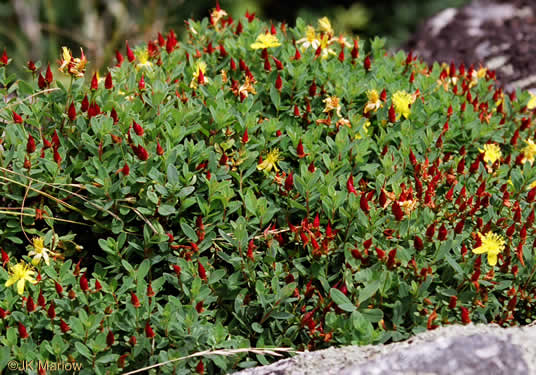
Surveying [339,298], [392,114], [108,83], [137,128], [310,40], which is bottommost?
[339,298]

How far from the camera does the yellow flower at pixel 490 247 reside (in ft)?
7.07

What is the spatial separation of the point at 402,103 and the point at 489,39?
2.27 meters

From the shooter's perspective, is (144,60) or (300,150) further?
(144,60)

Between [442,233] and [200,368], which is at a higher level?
[442,233]

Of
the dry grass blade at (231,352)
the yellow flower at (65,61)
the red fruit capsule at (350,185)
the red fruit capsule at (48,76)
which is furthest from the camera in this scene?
the red fruit capsule at (48,76)

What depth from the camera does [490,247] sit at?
2172 mm

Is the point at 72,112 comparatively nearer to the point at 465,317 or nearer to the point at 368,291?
the point at 368,291

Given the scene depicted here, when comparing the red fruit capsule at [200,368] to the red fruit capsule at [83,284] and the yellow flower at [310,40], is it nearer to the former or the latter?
the red fruit capsule at [83,284]

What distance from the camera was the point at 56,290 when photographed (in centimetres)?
217

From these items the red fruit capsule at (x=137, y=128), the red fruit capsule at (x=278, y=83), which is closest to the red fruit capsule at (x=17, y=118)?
the red fruit capsule at (x=137, y=128)

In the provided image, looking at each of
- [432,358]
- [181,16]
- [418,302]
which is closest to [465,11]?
[181,16]

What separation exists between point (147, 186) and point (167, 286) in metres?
0.41

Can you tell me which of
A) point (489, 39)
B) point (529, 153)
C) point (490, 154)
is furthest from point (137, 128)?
point (489, 39)

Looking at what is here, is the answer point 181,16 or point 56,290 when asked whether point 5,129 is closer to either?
point 56,290
